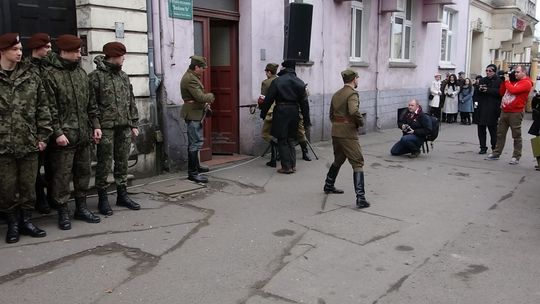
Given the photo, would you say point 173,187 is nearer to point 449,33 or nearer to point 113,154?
point 113,154

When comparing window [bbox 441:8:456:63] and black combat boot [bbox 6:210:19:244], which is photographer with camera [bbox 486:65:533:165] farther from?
window [bbox 441:8:456:63]

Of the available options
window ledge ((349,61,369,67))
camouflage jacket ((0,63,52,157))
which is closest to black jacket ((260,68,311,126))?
camouflage jacket ((0,63,52,157))

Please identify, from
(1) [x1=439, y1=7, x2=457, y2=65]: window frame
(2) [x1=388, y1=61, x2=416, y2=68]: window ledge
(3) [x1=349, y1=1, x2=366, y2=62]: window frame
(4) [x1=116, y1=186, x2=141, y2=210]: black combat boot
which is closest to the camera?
(4) [x1=116, y1=186, x2=141, y2=210]: black combat boot

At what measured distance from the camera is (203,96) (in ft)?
23.9

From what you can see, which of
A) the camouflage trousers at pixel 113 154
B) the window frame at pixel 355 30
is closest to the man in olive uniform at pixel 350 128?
the camouflage trousers at pixel 113 154

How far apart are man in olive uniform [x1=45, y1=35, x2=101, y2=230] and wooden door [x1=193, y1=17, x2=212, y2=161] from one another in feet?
11.6

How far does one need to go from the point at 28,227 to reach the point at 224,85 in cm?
528

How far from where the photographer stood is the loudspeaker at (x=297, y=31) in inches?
371

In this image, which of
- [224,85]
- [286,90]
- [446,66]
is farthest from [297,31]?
[446,66]

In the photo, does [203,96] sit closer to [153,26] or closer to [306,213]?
[153,26]

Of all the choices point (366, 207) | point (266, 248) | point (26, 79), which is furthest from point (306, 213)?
point (26, 79)

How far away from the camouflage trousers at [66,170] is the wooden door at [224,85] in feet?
14.4

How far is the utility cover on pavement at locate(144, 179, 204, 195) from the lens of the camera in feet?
22.7

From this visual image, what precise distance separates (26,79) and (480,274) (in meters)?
4.44
